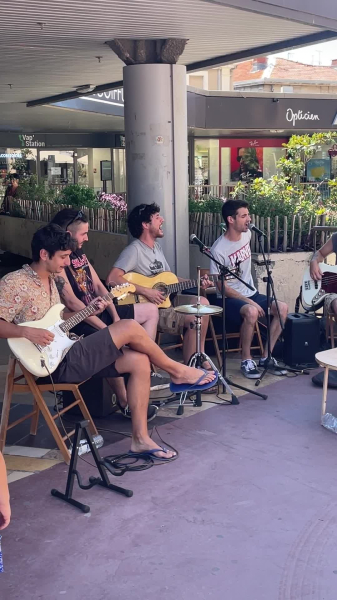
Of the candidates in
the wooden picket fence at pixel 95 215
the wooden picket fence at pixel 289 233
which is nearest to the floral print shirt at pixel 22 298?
the wooden picket fence at pixel 289 233

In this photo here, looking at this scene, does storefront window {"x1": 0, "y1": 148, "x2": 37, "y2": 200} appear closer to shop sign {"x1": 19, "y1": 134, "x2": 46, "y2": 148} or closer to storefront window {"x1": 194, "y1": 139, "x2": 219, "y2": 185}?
shop sign {"x1": 19, "y1": 134, "x2": 46, "y2": 148}

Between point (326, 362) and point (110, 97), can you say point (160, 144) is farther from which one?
point (110, 97)

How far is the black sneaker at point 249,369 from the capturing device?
20.4 feet

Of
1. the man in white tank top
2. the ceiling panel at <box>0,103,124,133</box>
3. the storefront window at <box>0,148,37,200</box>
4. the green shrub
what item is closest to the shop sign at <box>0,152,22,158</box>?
the storefront window at <box>0,148,37,200</box>

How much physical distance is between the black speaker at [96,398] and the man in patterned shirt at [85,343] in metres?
0.69

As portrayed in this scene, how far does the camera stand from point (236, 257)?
6.53 m

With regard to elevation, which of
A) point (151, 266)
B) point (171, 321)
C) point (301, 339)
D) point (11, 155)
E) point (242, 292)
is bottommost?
Answer: point (301, 339)

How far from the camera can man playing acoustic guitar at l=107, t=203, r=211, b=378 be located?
5.91m

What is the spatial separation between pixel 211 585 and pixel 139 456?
146cm

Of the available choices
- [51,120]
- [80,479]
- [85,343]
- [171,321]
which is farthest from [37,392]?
[51,120]

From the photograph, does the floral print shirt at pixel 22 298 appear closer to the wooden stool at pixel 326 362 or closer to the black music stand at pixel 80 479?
the black music stand at pixel 80 479

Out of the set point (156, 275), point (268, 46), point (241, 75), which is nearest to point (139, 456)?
point (156, 275)

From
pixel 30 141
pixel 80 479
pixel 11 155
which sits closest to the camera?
pixel 80 479

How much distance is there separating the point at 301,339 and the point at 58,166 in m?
16.3
